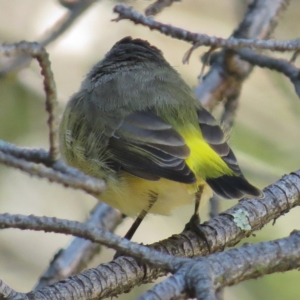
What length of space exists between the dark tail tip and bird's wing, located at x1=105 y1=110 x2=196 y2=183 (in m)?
0.14

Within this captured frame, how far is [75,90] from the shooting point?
18.7ft

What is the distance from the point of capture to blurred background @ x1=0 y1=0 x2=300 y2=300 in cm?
530

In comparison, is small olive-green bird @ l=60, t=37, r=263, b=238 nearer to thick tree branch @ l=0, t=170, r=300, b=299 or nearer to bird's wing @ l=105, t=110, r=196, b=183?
bird's wing @ l=105, t=110, r=196, b=183

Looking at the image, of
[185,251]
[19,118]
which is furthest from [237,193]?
[19,118]

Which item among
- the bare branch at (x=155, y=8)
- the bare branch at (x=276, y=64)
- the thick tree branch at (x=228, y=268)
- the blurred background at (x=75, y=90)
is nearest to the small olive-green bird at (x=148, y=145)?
the bare branch at (x=276, y=64)

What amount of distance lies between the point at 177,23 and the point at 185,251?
12.6ft

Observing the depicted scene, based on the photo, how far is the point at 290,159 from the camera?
17.7 ft

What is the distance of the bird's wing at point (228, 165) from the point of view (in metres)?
3.11

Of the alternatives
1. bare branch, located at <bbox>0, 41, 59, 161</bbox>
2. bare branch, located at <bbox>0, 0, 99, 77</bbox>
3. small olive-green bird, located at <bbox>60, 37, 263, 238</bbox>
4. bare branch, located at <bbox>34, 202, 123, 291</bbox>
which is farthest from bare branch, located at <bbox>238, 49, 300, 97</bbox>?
bare branch, located at <bbox>0, 41, 59, 161</bbox>

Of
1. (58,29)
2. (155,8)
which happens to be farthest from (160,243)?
(58,29)

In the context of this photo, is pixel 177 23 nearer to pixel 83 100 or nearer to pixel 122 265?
pixel 83 100

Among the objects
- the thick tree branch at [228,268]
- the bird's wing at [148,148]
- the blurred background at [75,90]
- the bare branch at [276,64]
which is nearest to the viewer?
the thick tree branch at [228,268]

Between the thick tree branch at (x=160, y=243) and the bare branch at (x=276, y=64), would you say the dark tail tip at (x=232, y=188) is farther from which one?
the bare branch at (x=276, y=64)

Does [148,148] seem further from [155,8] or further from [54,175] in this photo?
[54,175]
